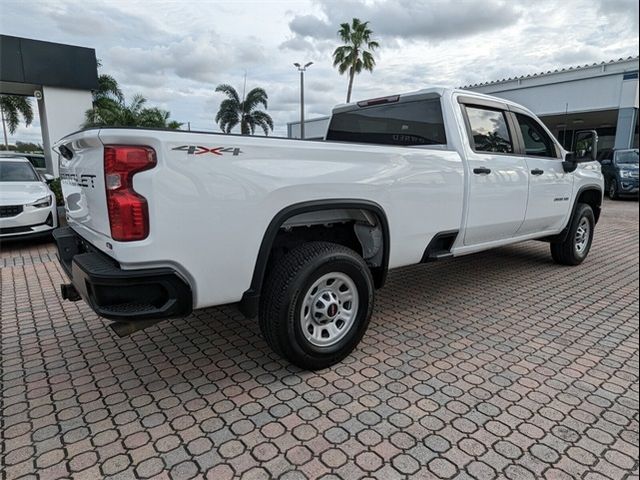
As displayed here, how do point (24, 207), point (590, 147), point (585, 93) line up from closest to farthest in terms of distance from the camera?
point (590, 147) → point (24, 207) → point (585, 93)

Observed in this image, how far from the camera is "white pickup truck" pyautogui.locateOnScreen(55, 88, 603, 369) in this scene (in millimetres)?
2188

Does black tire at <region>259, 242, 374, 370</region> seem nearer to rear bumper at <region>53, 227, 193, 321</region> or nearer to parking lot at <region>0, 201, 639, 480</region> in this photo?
parking lot at <region>0, 201, 639, 480</region>

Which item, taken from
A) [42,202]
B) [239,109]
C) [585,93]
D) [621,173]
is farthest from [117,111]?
[585,93]

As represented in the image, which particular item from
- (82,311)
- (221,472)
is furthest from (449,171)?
(82,311)

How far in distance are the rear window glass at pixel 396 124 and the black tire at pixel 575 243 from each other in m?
2.91

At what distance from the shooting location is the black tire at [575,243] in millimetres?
5664

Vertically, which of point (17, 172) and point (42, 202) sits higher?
point (17, 172)

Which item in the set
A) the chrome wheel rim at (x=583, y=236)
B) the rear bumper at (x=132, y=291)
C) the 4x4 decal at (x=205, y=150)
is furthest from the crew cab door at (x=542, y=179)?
the rear bumper at (x=132, y=291)

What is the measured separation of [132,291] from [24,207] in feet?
20.0

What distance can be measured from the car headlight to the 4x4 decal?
20.5ft

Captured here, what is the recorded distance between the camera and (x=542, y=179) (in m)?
4.82

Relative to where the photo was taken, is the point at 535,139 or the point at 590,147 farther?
the point at 590,147

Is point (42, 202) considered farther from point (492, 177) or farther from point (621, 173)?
point (621, 173)

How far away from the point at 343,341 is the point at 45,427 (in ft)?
6.04
